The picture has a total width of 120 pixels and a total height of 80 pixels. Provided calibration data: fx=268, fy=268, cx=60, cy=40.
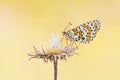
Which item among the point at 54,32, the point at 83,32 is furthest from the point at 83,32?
the point at 54,32

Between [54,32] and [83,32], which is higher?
[54,32]

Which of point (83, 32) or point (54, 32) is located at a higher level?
point (54, 32)

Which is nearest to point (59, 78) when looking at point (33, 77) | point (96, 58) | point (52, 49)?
point (33, 77)

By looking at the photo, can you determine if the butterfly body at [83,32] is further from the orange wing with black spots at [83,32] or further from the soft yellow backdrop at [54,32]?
the soft yellow backdrop at [54,32]

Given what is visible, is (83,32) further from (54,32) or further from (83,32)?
(54,32)

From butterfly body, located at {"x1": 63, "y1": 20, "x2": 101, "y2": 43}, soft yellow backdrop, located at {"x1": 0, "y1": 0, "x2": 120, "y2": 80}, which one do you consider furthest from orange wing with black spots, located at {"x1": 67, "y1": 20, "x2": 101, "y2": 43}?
soft yellow backdrop, located at {"x1": 0, "y1": 0, "x2": 120, "y2": 80}

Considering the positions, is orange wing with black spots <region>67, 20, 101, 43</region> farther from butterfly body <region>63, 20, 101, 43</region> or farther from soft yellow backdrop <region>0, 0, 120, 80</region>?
soft yellow backdrop <region>0, 0, 120, 80</region>

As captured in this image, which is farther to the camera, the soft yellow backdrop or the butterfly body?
the soft yellow backdrop

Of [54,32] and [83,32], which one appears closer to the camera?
[83,32]
